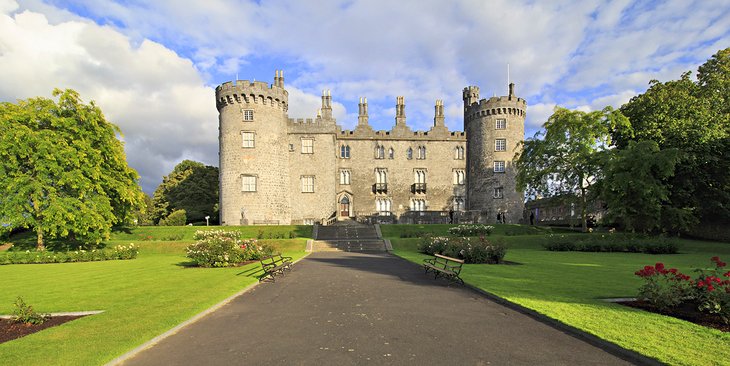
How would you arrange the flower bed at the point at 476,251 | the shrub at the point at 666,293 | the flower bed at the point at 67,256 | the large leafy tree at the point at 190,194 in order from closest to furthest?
the shrub at the point at 666,293 → the flower bed at the point at 476,251 → the flower bed at the point at 67,256 → the large leafy tree at the point at 190,194

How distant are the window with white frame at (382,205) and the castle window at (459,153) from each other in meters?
10.7

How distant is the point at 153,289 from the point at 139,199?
24486 millimetres

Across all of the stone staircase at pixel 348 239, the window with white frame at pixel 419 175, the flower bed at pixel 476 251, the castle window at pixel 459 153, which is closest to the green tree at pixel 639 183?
the flower bed at pixel 476 251

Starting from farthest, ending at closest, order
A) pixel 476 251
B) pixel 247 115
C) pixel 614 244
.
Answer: pixel 247 115 < pixel 614 244 < pixel 476 251

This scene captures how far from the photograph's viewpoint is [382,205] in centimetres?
4859

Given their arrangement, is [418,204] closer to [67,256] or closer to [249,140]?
[249,140]

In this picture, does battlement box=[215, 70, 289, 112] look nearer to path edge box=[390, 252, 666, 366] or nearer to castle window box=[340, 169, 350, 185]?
castle window box=[340, 169, 350, 185]

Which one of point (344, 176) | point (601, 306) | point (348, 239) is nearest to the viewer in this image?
point (601, 306)

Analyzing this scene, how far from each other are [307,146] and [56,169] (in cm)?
2496

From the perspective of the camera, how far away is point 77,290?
12.4m

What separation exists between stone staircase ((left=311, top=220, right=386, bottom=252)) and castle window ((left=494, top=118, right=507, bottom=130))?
21.4 metres

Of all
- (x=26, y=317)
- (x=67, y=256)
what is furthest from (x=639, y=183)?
(x=67, y=256)

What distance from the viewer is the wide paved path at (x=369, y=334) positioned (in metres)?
6.07

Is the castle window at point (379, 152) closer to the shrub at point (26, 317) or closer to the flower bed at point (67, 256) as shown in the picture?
the flower bed at point (67, 256)
